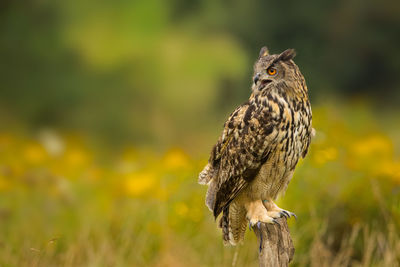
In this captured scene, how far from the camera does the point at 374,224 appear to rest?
2.70m

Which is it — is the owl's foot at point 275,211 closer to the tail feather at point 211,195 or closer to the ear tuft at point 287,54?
the tail feather at point 211,195

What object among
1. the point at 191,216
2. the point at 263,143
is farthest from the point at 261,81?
the point at 191,216

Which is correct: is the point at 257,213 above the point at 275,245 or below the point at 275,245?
above

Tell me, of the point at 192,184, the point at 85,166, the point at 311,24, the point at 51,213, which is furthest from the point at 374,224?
the point at 311,24

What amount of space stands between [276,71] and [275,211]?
0.47 meters

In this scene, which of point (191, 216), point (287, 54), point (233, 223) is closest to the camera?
point (287, 54)

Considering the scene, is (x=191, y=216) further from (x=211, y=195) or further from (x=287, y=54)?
(x=287, y=54)

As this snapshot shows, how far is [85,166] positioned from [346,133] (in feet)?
6.47

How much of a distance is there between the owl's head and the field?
35.1 inches

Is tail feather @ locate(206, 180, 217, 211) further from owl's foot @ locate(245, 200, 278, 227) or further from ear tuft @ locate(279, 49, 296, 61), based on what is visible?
ear tuft @ locate(279, 49, 296, 61)

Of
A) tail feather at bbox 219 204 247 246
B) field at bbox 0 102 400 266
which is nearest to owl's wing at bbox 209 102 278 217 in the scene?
tail feather at bbox 219 204 247 246

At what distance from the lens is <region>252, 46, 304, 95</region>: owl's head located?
162 centimetres

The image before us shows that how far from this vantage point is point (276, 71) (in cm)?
164

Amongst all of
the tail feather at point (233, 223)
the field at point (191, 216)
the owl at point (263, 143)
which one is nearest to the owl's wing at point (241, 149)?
the owl at point (263, 143)
